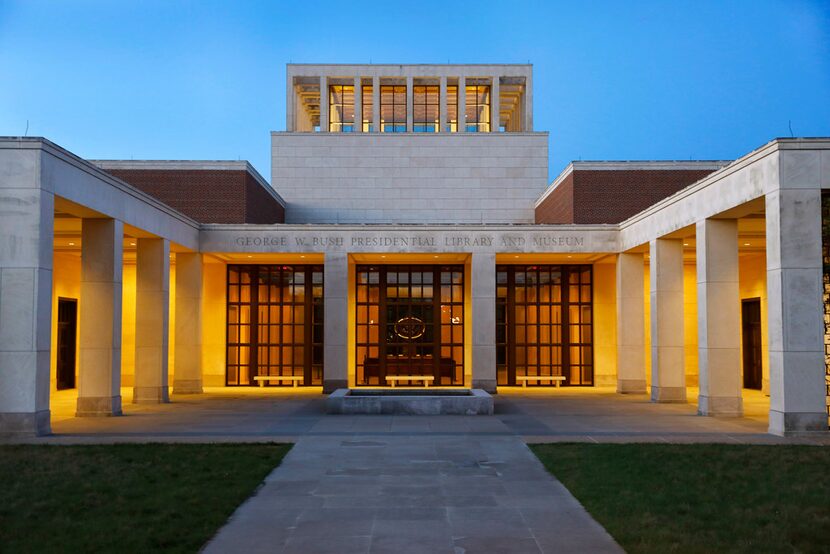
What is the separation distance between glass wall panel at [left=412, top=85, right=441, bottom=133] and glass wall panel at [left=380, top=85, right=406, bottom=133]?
682mm

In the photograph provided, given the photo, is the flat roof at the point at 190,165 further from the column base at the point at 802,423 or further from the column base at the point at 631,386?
the column base at the point at 802,423

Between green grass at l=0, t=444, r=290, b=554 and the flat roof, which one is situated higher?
the flat roof

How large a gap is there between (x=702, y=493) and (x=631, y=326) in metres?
18.6

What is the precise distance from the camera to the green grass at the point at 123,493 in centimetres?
850

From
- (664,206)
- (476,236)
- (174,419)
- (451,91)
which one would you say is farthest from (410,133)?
(174,419)

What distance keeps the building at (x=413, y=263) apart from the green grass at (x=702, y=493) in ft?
13.3

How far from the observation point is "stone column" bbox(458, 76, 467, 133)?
4206 cm

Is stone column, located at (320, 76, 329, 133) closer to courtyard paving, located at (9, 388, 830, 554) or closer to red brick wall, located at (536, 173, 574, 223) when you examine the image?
red brick wall, located at (536, 173, 574, 223)

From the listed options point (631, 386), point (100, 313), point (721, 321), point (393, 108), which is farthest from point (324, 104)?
point (721, 321)

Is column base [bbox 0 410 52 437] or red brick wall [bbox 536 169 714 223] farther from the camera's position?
red brick wall [bbox 536 169 714 223]

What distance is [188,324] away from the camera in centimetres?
2930

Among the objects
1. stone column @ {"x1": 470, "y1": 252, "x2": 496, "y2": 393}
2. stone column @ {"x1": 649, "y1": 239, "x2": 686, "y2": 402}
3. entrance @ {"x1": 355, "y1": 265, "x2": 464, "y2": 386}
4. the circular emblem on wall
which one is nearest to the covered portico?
entrance @ {"x1": 355, "y1": 265, "x2": 464, "y2": 386}

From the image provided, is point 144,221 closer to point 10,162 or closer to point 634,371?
point 10,162

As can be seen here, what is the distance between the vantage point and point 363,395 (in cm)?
2264
